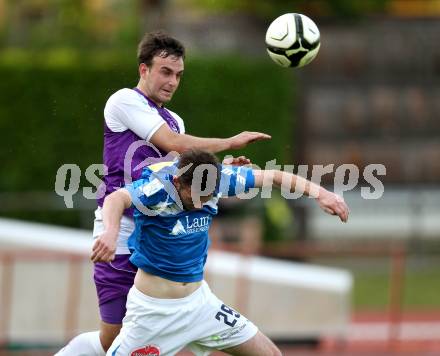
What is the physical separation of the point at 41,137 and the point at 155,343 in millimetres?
14288

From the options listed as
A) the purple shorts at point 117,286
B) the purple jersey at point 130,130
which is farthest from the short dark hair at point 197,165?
the purple shorts at point 117,286

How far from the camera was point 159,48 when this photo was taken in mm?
7793

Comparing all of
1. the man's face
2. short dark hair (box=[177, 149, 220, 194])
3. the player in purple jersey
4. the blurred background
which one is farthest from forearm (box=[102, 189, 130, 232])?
the blurred background

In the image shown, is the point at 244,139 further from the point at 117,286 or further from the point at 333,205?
the point at 117,286

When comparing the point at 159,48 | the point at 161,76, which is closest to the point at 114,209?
the point at 161,76

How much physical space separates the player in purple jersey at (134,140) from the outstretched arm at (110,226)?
0.61m

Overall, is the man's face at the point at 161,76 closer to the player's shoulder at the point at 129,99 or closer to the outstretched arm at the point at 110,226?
the player's shoulder at the point at 129,99

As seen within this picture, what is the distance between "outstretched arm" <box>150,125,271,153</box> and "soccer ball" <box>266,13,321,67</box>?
864mm

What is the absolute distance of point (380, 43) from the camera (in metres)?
24.8

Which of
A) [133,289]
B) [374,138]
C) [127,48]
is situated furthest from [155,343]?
[374,138]

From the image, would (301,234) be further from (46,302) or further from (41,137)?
(46,302)

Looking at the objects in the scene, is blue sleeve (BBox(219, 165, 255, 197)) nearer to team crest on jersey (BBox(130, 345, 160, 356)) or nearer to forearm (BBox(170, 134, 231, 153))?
forearm (BBox(170, 134, 231, 153))

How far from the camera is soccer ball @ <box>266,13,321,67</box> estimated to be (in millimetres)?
8273

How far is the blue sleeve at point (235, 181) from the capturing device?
24.3ft
